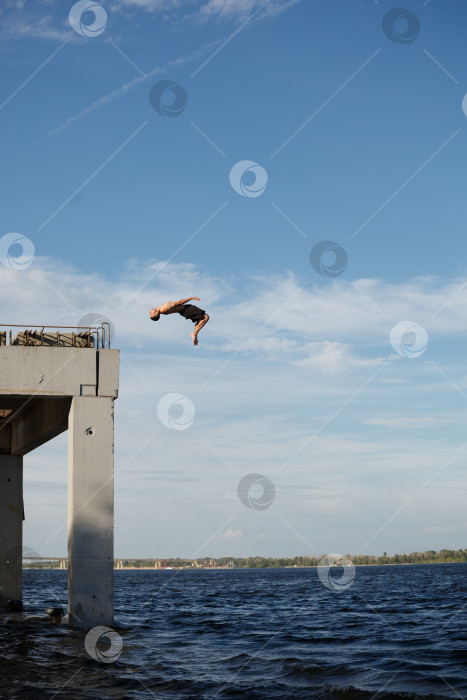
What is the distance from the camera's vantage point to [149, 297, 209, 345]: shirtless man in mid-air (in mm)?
18625

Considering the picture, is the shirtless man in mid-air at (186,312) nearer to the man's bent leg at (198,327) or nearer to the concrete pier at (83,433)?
the man's bent leg at (198,327)

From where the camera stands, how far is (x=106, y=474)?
23.4 m

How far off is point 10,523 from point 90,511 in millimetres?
12489

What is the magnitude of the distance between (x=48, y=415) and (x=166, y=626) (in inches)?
396

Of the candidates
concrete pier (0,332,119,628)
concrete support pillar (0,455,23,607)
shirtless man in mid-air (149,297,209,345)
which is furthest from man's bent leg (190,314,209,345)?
concrete support pillar (0,455,23,607)

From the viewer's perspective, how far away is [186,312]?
1931 cm

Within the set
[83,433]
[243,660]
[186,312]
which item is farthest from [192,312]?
[243,660]

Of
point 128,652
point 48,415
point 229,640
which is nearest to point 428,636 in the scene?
point 229,640

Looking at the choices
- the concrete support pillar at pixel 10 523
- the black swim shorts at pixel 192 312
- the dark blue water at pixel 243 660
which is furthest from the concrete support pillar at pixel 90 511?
the concrete support pillar at pixel 10 523

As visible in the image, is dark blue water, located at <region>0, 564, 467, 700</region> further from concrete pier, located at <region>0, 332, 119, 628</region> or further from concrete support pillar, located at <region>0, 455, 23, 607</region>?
concrete support pillar, located at <region>0, 455, 23, 607</region>

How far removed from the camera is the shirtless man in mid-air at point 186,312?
61.1 feet

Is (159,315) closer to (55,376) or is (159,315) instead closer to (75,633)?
(55,376)

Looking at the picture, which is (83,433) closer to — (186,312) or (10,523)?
(186,312)

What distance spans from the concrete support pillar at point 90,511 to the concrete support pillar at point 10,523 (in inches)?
447
